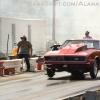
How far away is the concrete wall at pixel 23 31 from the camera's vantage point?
25.7 m

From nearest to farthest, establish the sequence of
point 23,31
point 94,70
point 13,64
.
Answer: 1. point 94,70
2. point 13,64
3. point 23,31

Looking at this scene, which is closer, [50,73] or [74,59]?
[74,59]

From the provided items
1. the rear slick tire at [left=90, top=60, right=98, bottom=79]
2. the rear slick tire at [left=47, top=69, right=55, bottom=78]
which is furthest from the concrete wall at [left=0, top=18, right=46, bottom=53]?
the rear slick tire at [left=90, top=60, right=98, bottom=79]

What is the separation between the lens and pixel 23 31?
27.8m

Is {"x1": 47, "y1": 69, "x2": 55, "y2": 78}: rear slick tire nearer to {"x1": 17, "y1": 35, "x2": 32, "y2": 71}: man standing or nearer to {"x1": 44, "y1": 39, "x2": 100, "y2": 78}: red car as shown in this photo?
{"x1": 44, "y1": 39, "x2": 100, "y2": 78}: red car

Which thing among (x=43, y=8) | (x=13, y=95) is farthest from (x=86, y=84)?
(x=43, y=8)

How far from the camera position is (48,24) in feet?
143

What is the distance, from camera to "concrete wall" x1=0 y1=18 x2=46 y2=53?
84.2 feet

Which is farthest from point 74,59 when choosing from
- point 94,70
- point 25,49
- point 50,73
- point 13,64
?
point 25,49

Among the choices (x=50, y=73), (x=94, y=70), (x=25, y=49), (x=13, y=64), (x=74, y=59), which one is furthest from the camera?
(x=25, y=49)

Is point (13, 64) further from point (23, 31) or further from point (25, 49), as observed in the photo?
point (23, 31)

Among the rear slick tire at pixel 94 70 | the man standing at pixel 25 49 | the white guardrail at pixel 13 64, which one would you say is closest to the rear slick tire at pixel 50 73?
the rear slick tire at pixel 94 70

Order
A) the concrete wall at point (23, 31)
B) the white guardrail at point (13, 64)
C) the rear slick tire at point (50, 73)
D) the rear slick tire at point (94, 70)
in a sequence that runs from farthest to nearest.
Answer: the concrete wall at point (23, 31) < the white guardrail at point (13, 64) < the rear slick tire at point (50, 73) < the rear slick tire at point (94, 70)

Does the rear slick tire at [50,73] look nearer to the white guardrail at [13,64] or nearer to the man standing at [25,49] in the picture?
the white guardrail at [13,64]
